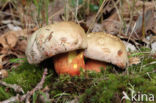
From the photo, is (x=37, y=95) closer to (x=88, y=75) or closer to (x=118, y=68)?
(x=88, y=75)

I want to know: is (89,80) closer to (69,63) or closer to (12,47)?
(69,63)

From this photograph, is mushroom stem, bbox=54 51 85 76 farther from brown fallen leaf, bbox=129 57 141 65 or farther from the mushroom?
brown fallen leaf, bbox=129 57 141 65

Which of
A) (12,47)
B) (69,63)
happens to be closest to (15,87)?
(69,63)

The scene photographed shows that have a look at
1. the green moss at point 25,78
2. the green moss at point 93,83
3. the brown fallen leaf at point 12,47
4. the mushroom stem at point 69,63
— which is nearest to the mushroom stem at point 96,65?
the green moss at point 93,83

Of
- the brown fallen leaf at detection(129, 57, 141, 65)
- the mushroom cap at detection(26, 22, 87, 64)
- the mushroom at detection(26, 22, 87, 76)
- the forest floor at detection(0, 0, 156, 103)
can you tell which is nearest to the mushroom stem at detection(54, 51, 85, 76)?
the mushroom at detection(26, 22, 87, 76)

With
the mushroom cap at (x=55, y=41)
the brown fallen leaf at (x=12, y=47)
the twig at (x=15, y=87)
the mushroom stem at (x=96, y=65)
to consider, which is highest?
the mushroom cap at (x=55, y=41)

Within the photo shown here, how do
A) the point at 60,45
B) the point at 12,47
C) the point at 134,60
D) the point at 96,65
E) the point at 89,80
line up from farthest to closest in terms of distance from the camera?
the point at 12,47 → the point at 134,60 → the point at 96,65 → the point at 89,80 → the point at 60,45

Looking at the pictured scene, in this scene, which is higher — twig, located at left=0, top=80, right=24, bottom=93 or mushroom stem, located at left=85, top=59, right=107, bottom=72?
mushroom stem, located at left=85, top=59, right=107, bottom=72

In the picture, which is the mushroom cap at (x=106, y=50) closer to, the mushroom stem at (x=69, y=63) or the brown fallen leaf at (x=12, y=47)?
the mushroom stem at (x=69, y=63)
